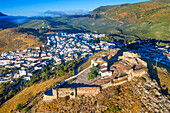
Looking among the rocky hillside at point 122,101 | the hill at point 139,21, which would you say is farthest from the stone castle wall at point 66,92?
the hill at point 139,21

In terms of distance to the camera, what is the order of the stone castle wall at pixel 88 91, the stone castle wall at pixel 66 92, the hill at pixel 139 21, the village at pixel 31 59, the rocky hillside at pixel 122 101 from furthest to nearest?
the hill at pixel 139 21
the village at pixel 31 59
the stone castle wall at pixel 66 92
the stone castle wall at pixel 88 91
the rocky hillside at pixel 122 101

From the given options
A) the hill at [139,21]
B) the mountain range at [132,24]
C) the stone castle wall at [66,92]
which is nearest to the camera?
the stone castle wall at [66,92]

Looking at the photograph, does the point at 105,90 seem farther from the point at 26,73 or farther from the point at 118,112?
the point at 26,73

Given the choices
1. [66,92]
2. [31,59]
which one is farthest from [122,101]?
[31,59]

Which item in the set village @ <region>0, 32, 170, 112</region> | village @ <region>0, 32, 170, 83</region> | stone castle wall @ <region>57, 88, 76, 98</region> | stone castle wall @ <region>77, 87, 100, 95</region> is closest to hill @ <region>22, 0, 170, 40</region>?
village @ <region>0, 32, 170, 83</region>

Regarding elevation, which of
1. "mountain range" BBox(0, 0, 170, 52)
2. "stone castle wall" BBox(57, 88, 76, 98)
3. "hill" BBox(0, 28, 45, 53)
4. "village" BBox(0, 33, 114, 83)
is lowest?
"village" BBox(0, 33, 114, 83)

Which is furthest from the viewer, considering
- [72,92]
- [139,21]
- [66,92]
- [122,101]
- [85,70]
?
[139,21]

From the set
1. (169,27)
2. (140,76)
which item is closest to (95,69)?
(140,76)

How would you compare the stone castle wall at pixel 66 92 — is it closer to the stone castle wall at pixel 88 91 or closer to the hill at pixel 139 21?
the stone castle wall at pixel 88 91

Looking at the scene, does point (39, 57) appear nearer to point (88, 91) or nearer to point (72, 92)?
point (72, 92)

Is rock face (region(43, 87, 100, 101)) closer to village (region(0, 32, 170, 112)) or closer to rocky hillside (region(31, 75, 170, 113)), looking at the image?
village (region(0, 32, 170, 112))

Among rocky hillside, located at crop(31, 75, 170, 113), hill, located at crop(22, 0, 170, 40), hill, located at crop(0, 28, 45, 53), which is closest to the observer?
rocky hillside, located at crop(31, 75, 170, 113)
